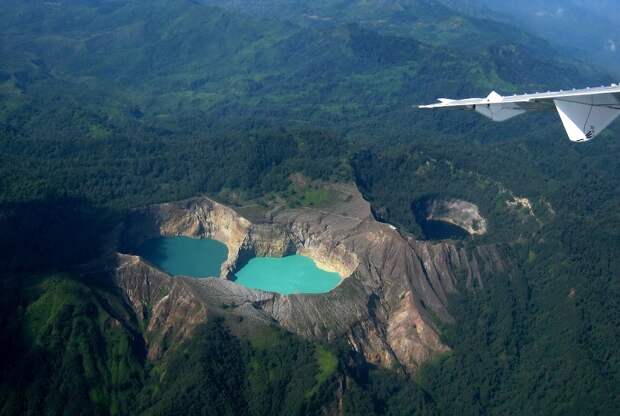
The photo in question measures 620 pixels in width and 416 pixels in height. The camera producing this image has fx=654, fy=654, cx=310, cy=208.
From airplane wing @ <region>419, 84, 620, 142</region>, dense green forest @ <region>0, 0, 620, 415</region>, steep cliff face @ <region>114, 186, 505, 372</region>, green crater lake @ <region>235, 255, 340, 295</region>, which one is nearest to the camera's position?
airplane wing @ <region>419, 84, 620, 142</region>

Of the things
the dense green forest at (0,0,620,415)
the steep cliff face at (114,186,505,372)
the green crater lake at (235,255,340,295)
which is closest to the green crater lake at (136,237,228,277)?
the steep cliff face at (114,186,505,372)

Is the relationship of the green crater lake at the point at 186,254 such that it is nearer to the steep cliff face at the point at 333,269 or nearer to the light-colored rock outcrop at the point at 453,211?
the steep cliff face at the point at 333,269

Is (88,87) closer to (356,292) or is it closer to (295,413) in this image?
(356,292)

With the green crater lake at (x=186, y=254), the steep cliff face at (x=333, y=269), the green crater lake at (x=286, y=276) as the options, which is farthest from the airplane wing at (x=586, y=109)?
the green crater lake at (x=186, y=254)

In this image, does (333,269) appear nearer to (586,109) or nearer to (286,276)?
(286,276)

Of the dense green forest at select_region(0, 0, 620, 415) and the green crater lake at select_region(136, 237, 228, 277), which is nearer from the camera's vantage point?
the dense green forest at select_region(0, 0, 620, 415)

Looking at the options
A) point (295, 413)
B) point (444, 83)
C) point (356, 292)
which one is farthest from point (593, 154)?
point (295, 413)

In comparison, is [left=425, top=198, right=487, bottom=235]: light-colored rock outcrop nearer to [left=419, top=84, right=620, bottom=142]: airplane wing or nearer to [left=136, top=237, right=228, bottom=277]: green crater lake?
[left=136, top=237, right=228, bottom=277]: green crater lake
